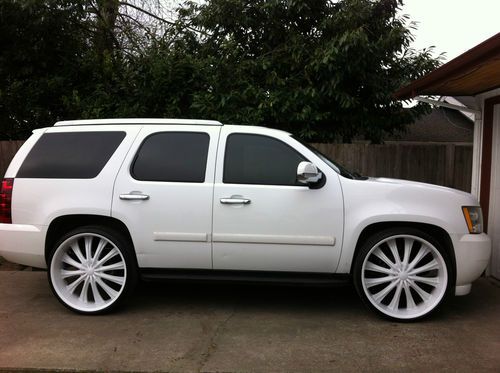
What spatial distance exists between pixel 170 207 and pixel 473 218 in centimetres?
288

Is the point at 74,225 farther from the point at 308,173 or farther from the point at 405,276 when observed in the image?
the point at 405,276

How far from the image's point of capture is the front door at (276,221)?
4418 millimetres

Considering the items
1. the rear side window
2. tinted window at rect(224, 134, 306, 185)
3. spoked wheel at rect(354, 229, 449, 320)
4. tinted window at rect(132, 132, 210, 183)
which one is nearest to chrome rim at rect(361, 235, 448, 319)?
spoked wheel at rect(354, 229, 449, 320)

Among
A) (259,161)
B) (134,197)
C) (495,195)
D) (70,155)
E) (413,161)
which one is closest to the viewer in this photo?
(134,197)

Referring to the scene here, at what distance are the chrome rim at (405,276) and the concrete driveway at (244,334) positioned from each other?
181 millimetres

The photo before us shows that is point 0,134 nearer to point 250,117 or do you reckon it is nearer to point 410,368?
point 250,117

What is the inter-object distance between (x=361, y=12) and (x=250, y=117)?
2.41 m

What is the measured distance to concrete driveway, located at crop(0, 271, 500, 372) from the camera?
3631 millimetres

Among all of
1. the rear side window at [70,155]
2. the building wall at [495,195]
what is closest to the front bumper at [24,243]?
the rear side window at [70,155]

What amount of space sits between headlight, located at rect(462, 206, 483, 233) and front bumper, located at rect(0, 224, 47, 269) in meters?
4.04

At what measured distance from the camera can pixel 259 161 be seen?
15.2 ft

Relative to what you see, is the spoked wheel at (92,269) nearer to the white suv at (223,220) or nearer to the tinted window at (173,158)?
the white suv at (223,220)

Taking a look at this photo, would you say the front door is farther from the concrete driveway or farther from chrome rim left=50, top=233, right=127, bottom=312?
chrome rim left=50, top=233, right=127, bottom=312

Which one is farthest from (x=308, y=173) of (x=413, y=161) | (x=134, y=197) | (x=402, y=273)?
(x=413, y=161)
